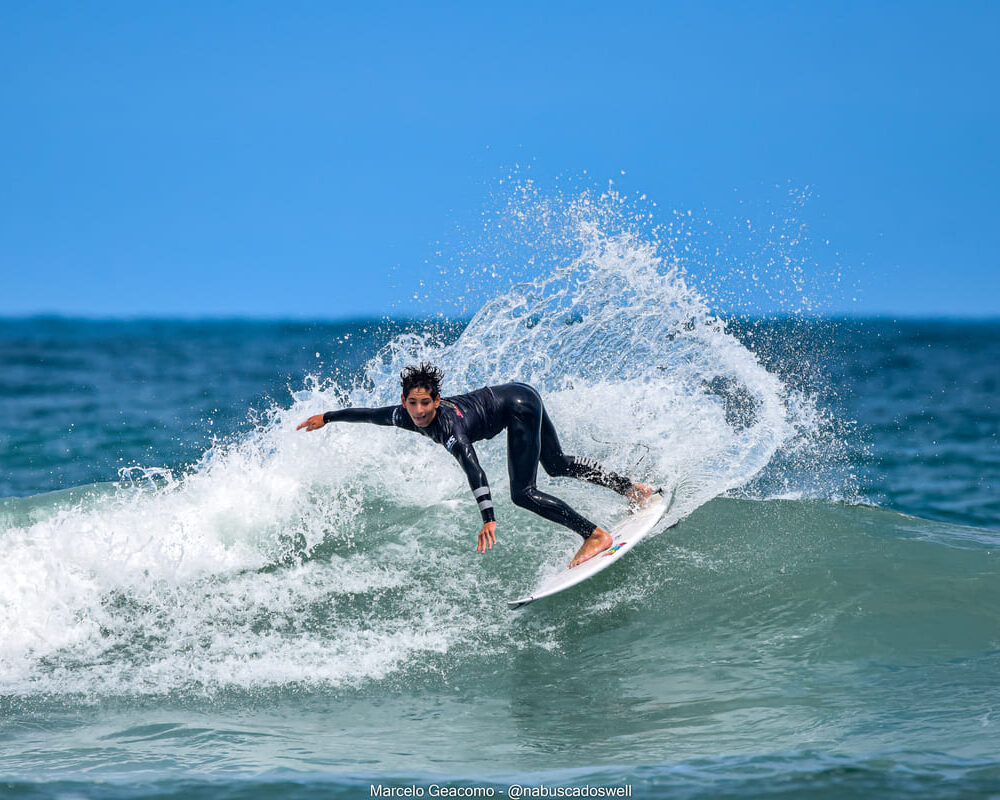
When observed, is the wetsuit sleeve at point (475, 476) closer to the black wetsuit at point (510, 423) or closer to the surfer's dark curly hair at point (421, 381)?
the black wetsuit at point (510, 423)

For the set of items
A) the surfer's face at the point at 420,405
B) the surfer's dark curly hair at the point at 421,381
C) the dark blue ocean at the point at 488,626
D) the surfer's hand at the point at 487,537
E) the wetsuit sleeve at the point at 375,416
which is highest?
the surfer's dark curly hair at the point at 421,381

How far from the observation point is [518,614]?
7.06 metres

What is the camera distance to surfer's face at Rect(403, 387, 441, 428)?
6.60 meters

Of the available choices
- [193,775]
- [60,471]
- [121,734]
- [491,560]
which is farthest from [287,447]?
[60,471]

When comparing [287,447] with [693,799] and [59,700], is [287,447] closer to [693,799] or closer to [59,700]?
[59,700]

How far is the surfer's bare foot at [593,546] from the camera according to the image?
7.24m

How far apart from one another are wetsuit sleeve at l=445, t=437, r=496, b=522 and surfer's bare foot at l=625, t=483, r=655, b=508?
68.0 inches

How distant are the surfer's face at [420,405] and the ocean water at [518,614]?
1487 mm

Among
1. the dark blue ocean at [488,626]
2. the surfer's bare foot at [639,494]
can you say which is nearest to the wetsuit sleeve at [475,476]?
the dark blue ocean at [488,626]

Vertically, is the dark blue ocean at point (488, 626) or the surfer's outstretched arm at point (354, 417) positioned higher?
the surfer's outstretched arm at point (354, 417)

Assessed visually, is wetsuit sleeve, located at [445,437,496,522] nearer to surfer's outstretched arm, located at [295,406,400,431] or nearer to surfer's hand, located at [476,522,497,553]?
surfer's hand, located at [476,522,497,553]

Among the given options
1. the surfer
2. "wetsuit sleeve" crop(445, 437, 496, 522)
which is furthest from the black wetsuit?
"wetsuit sleeve" crop(445, 437, 496, 522)

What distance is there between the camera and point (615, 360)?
9672 millimetres

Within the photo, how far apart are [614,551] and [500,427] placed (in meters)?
1.27
